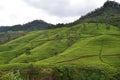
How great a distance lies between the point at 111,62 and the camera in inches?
7584

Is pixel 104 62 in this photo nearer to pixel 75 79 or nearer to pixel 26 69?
pixel 75 79

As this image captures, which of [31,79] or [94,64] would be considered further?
[94,64]

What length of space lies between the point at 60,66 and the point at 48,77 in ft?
32.9

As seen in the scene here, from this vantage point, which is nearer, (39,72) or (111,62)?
(39,72)

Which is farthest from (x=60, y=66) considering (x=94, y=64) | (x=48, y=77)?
(x=94, y=64)

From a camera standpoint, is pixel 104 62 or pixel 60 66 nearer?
pixel 60 66

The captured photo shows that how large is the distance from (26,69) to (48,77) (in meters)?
14.4

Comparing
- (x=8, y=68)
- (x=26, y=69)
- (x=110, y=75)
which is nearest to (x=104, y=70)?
(x=110, y=75)

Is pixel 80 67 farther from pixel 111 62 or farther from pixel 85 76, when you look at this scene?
pixel 111 62

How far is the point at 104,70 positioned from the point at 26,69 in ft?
137

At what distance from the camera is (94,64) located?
187 meters

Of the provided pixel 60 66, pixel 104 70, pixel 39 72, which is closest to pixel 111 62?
pixel 104 70

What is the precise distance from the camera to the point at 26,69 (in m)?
176

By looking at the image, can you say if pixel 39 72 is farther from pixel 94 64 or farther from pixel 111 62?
pixel 111 62
